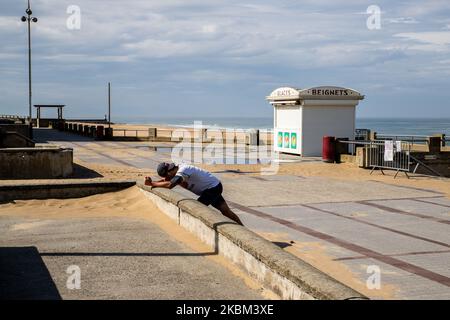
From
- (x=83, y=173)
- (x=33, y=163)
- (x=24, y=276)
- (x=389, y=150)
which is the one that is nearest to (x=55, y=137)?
(x=83, y=173)

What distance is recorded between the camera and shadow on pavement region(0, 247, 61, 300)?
6207 millimetres

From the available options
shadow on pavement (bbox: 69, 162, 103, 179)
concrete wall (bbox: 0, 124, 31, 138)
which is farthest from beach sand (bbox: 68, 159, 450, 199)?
concrete wall (bbox: 0, 124, 31, 138)

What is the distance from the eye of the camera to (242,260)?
710cm

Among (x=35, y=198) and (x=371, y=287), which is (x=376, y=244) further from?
(x=35, y=198)

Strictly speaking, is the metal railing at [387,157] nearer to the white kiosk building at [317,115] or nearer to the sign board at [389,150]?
the sign board at [389,150]

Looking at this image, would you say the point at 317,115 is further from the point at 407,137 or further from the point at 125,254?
the point at 125,254

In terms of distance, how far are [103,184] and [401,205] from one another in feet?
22.0

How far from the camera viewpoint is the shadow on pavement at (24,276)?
621cm

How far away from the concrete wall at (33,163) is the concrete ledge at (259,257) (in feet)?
27.8

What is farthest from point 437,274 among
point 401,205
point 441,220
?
point 401,205

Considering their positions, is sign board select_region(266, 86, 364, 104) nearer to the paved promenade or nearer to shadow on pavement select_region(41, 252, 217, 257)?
the paved promenade

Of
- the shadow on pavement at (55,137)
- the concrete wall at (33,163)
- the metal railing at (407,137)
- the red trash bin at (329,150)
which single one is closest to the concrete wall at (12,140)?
the concrete wall at (33,163)

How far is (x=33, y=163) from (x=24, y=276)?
11.0m
